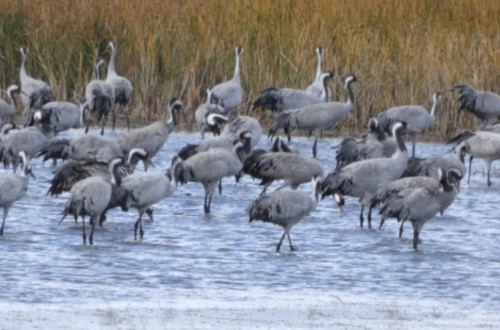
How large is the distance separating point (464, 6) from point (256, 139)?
16.8ft

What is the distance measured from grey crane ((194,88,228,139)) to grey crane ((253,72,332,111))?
51 cm

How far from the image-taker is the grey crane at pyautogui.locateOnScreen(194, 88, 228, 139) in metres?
15.8

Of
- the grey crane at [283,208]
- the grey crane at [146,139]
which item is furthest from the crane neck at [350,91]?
the grey crane at [283,208]

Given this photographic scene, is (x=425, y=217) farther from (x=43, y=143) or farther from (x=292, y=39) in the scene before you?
(x=292, y=39)

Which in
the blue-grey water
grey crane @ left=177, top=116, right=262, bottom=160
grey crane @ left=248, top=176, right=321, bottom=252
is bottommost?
the blue-grey water

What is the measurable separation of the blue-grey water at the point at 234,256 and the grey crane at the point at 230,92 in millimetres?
3334

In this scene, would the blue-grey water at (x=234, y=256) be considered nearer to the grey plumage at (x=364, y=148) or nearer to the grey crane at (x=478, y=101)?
the grey plumage at (x=364, y=148)

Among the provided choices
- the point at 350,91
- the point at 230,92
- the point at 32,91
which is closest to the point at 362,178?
the point at 350,91

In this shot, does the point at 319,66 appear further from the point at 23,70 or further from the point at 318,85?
the point at 23,70

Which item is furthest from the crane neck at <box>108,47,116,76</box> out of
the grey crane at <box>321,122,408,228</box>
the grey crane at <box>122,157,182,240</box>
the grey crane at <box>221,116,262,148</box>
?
the grey crane at <box>122,157,182,240</box>

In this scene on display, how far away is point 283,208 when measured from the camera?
10898mm

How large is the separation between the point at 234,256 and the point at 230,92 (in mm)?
6874

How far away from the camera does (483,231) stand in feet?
39.9

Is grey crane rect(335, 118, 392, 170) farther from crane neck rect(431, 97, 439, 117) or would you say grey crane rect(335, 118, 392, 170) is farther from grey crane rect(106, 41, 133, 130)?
grey crane rect(106, 41, 133, 130)
